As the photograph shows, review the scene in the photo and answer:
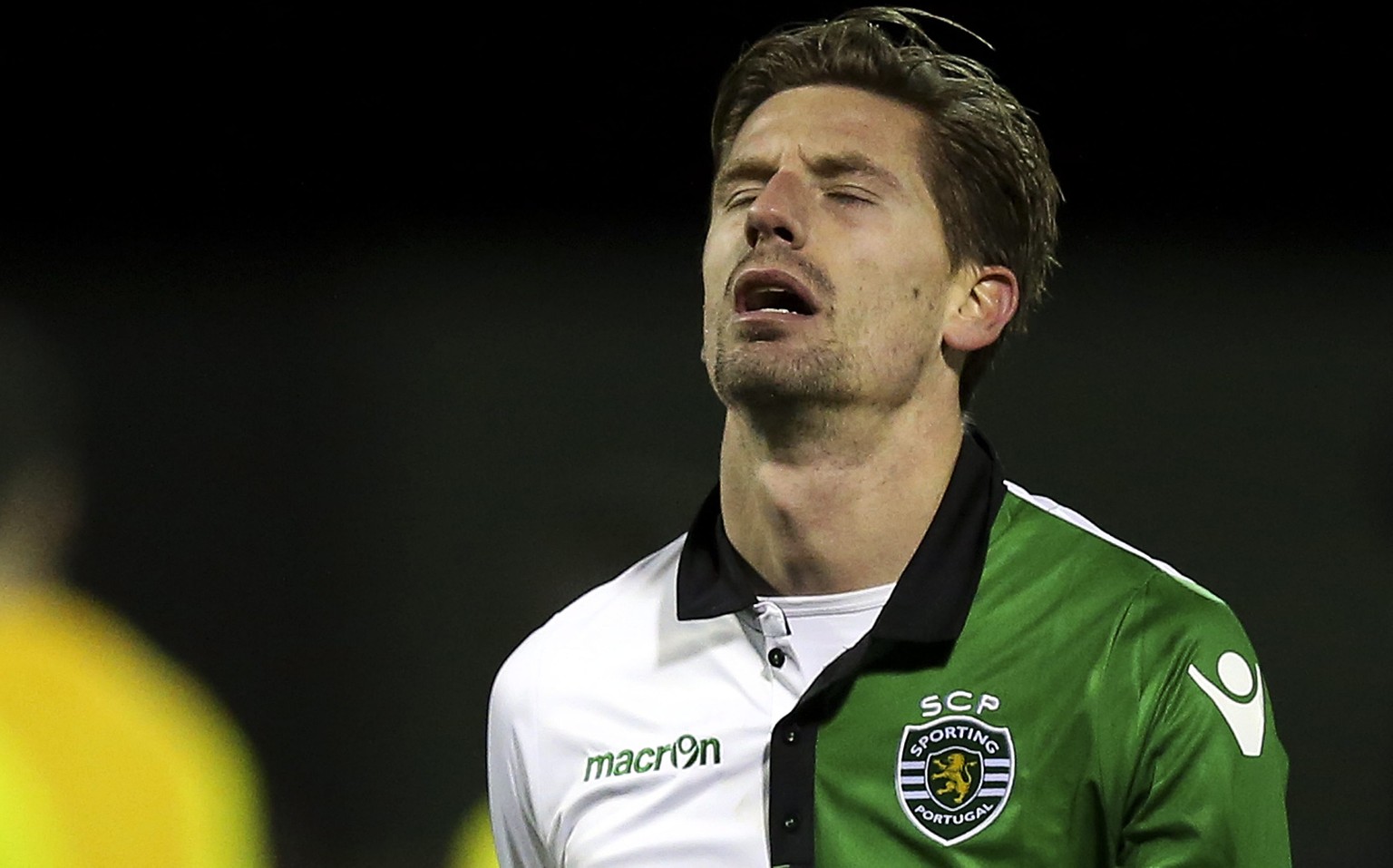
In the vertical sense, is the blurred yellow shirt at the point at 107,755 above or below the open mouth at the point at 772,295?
below

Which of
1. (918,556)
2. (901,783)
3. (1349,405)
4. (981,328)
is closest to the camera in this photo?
(901,783)

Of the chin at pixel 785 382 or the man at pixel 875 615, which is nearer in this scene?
the man at pixel 875 615

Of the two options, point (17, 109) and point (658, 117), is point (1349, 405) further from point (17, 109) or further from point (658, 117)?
point (17, 109)

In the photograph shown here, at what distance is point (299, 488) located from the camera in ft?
7.91

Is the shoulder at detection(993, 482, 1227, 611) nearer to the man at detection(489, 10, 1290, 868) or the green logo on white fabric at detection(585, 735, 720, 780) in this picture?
the man at detection(489, 10, 1290, 868)

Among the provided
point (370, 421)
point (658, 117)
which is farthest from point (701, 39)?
point (370, 421)

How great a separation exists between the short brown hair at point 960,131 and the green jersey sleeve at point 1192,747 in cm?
39

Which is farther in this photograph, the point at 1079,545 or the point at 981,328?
the point at 981,328

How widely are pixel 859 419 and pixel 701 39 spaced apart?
929mm

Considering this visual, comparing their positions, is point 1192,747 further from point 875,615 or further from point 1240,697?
point 875,615

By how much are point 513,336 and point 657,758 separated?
3.04ft

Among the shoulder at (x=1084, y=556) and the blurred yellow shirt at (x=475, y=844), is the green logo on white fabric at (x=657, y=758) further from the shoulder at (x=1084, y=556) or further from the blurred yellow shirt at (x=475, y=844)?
the blurred yellow shirt at (x=475, y=844)

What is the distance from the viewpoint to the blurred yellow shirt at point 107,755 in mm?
2350

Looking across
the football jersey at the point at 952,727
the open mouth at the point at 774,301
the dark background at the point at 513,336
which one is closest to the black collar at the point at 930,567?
the football jersey at the point at 952,727
